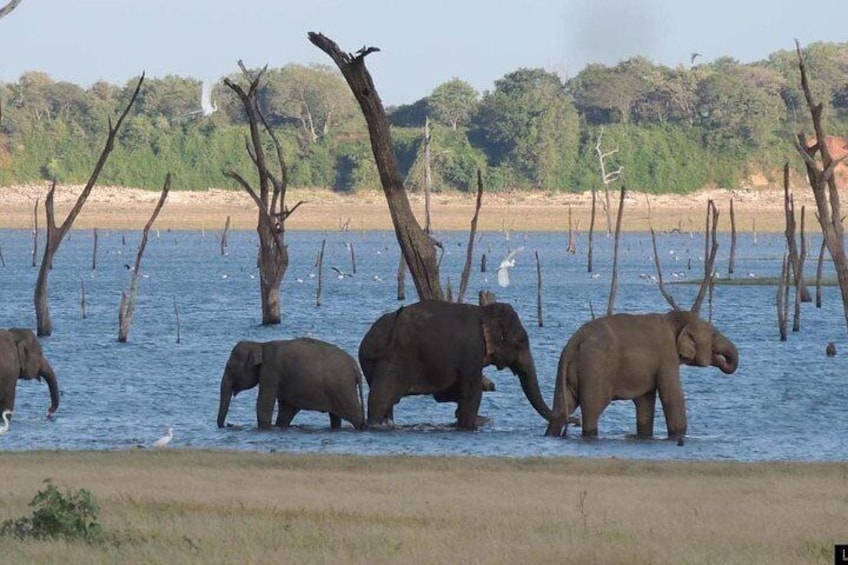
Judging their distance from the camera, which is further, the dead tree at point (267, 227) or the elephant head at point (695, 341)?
the dead tree at point (267, 227)

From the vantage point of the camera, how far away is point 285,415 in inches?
→ 1030

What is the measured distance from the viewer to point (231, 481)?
Answer: 18359 millimetres

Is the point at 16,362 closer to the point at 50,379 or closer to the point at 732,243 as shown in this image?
the point at 50,379

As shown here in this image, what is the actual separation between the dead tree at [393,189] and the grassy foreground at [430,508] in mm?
7320

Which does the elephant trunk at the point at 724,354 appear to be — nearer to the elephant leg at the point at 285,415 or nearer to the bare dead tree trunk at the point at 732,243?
the elephant leg at the point at 285,415

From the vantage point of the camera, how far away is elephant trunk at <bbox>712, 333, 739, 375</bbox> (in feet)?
80.6

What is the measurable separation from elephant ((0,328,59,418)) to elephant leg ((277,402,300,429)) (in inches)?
137

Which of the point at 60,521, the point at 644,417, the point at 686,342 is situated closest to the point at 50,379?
the point at 644,417

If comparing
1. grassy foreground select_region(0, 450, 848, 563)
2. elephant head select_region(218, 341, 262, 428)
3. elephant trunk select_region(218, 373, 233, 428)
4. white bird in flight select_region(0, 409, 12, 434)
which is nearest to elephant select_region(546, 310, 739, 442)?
grassy foreground select_region(0, 450, 848, 563)

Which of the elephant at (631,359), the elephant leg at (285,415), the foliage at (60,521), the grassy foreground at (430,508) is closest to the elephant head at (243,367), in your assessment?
the elephant leg at (285,415)

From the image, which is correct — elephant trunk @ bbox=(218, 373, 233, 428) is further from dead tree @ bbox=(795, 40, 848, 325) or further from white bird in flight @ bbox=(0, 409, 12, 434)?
dead tree @ bbox=(795, 40, 848, 325)

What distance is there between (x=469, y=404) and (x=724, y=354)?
3.54 metres

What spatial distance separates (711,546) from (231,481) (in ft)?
19.6

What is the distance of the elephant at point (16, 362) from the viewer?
2562 centimetres
